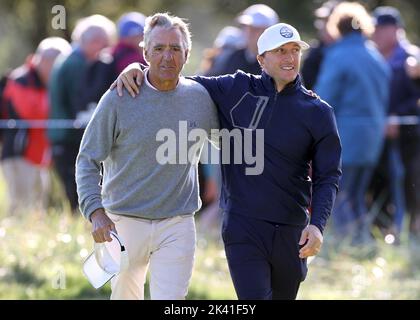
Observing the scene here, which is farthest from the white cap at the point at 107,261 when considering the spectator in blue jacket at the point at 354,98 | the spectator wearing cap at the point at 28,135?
the spectator wearing cap at the point at 28,135

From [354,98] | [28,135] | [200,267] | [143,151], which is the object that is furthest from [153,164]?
[28,135]

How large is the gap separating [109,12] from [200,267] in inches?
669

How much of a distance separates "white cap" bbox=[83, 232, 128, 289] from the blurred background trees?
13737 millimetres

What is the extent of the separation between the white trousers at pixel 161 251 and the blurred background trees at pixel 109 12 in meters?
13.6

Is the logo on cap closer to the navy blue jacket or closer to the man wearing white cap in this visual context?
the man wearing white cap

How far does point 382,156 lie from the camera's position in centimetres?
1247

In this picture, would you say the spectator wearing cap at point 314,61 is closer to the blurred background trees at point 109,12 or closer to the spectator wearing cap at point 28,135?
the spectator wearing cap at point 28,135

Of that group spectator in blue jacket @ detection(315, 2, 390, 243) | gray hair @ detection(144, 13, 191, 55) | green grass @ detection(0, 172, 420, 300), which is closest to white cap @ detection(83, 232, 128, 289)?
gray hair @ detection(144, 13, 191, 55)

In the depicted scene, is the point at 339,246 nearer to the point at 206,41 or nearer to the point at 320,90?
the point at 320,90

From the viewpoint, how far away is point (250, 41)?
12.1m

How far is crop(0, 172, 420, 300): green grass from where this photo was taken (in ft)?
33.1

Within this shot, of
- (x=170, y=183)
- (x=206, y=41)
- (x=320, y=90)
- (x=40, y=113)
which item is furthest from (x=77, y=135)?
(x=206, y=41)

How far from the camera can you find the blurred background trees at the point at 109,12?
23.2 metres
